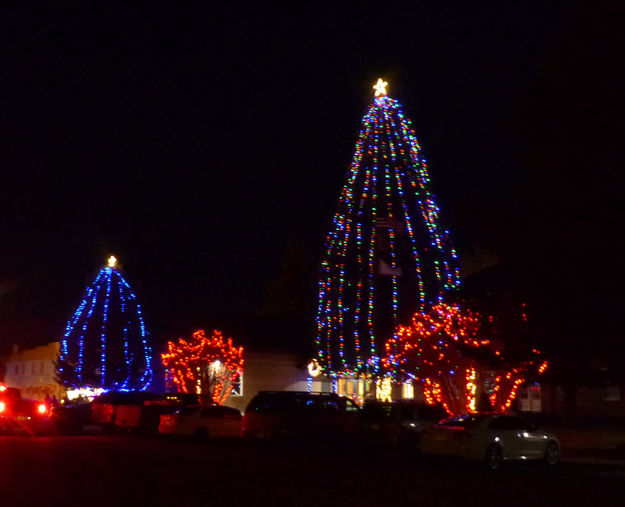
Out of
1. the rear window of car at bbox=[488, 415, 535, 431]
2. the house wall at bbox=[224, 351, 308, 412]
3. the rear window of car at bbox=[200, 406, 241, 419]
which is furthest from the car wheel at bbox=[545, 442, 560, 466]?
the house wall at bbox=[224, 351, 308, 412]

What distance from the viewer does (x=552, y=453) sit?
21.6 metres

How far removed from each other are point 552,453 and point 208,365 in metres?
24.2

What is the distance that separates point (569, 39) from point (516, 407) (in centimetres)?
2038

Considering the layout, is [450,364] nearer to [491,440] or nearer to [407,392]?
[491,440]

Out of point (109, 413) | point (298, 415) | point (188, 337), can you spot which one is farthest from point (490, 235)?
point (188, 337)

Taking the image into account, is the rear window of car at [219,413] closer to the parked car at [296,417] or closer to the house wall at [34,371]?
the parked car at [296,417]

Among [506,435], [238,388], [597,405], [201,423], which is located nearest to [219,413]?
[201,423]

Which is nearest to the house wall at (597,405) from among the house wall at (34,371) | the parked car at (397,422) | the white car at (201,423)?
the parked car at (397,422)

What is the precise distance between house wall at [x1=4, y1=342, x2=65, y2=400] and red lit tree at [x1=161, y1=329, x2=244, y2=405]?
80.4 feet

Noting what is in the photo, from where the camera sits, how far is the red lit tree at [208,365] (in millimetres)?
42188

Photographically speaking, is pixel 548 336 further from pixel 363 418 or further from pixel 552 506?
pixel 552 506

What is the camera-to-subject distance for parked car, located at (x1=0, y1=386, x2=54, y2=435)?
3114cm

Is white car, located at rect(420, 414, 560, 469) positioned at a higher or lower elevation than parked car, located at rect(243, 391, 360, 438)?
lower

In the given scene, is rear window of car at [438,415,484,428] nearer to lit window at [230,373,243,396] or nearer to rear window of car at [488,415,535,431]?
rear window of car at [488,415,535,431]
